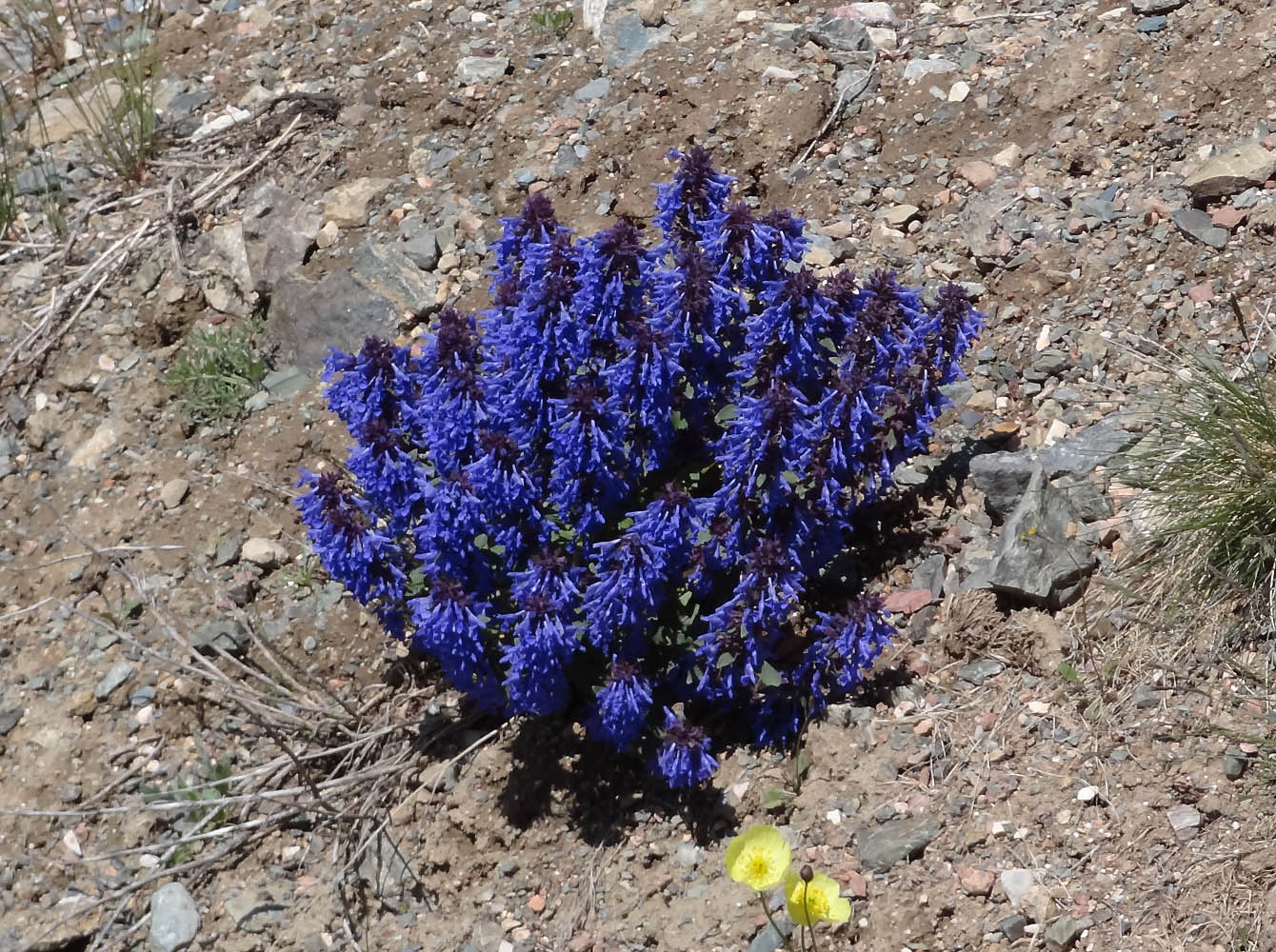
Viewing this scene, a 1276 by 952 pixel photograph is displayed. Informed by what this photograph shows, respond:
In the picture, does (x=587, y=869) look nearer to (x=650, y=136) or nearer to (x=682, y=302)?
(x=682, y=302)

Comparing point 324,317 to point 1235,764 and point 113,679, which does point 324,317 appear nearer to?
point 113,679

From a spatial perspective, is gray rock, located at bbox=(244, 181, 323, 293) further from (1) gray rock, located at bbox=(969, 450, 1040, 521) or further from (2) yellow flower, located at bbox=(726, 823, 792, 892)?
(2) yellow flower, located at bbox=(726, 823, 792, 892)

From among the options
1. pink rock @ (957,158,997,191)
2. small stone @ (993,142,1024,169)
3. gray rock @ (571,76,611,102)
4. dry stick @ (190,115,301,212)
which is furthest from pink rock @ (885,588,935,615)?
dry stick @ (190,115,301,212)

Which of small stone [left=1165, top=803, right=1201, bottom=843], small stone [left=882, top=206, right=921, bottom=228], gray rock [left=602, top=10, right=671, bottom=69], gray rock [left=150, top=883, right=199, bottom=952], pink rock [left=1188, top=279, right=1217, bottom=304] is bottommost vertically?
gray rock [left=150, top=883, right=199, bottom=952]

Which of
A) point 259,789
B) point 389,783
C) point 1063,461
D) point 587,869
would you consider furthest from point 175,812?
point 1063,461

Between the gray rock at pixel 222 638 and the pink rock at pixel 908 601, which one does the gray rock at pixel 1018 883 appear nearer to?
the pink rock at pixel 908 601

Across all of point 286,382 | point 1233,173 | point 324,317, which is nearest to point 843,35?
point 1233,173

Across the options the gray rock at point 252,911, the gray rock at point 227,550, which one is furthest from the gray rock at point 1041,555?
the gray rock at point 227,550

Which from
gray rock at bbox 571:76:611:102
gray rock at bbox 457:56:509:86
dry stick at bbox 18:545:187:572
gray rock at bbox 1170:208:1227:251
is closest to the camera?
gray rock at bbox 1170:208:1227:251
